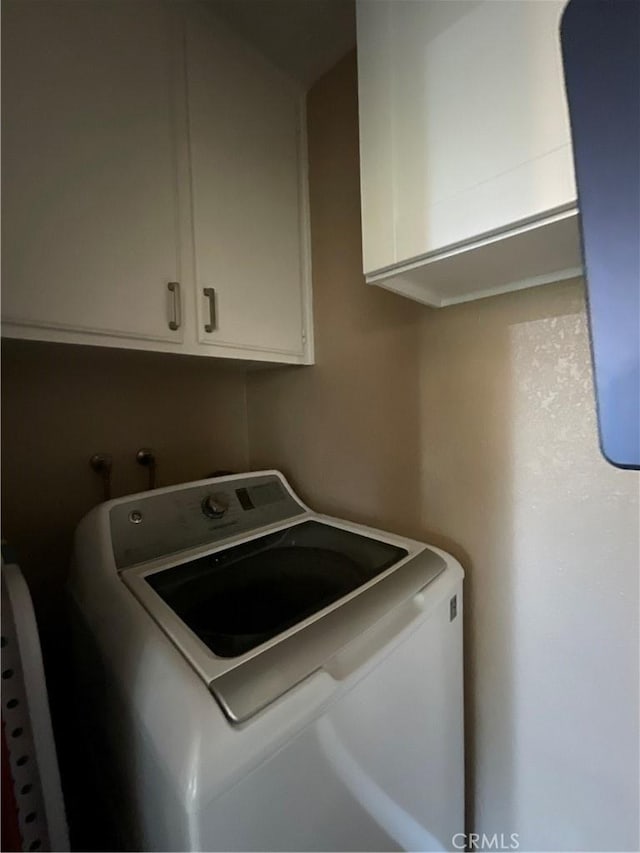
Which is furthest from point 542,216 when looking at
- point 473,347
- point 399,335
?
point 399,335

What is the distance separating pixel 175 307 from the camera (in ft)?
3.56

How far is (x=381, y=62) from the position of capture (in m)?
0.86

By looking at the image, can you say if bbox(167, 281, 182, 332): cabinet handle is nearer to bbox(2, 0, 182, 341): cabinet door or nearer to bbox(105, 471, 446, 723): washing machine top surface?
bbox(2, 0, 182, 341): cabinet door

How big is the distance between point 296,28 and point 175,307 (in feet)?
3.04

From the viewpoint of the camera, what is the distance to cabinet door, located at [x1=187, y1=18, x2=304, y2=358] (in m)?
1.14

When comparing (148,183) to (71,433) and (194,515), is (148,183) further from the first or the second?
(194,515)

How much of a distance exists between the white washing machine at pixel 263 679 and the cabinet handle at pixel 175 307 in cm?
45

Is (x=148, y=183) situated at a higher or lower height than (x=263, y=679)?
higher

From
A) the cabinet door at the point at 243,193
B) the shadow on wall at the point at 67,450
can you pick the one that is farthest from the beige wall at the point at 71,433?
the cabinet door at the point at 243,193

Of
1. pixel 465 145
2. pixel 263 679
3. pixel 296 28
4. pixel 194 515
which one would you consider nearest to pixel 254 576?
pixel 194 515

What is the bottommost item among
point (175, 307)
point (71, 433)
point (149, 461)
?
point (149, 461)

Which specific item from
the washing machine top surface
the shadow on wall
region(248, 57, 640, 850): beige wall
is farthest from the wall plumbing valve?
region(248, 57, 640, 850): beige wall

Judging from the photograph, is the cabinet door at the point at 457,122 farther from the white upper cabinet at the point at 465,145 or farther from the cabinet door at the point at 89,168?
the cabinet door at the point at 89,168

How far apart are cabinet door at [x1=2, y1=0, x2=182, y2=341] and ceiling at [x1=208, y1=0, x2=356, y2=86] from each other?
9.6 inches
